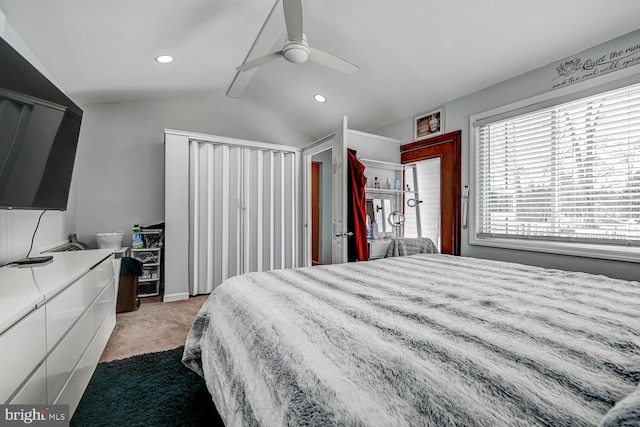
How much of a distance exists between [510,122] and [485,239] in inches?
43.3

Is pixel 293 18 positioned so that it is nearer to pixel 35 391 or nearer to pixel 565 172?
pixel 35 391

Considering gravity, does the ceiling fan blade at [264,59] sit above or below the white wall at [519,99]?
above

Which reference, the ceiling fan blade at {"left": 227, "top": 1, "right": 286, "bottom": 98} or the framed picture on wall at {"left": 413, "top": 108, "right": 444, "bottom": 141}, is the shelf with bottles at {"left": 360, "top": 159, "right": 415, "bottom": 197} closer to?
the framed picture on wall at {"left": 413, "top": 108, "right": 444, "bottom": 141}

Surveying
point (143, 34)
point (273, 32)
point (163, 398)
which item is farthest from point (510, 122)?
point (163, 398)

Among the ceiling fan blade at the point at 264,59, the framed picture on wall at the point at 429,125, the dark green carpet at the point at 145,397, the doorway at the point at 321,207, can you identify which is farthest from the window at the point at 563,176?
the doorway at the point at 321,207

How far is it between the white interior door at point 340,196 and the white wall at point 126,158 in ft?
7.40

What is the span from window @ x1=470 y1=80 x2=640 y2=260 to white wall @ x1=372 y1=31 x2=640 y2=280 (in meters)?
0.09

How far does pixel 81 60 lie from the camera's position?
7.73ft

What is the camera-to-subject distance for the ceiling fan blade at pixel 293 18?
1743mm

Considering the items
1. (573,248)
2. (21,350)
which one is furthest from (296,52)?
(573,248)

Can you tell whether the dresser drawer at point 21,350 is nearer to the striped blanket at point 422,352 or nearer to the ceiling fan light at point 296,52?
the striped blanket at point 422,352

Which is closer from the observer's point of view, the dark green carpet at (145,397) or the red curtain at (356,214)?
the dark green carpet at (145,397)

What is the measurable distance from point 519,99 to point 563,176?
2.52 ft

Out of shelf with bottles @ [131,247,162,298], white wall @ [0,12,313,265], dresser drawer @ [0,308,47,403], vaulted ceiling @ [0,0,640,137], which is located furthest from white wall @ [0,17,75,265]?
dresser drawer @ [0,308,47,403]
